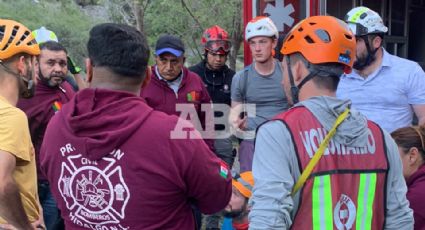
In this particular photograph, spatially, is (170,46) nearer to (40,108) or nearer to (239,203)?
(40,108)

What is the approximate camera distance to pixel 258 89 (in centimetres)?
497

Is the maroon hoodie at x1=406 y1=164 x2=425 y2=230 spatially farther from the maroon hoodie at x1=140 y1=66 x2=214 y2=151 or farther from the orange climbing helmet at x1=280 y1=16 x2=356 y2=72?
the maroon hoodie at x1=140 y1=66 x2=214 y2=151

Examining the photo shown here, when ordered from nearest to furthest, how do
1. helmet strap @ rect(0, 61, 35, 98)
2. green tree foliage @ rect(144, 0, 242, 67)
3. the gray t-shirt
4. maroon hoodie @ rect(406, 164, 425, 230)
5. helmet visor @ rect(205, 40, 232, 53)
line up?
maroon hoodie @ rect(406, 164, 425, 230) → helmet strap @ rect(0, 61, 35, 98) → the gray t-shirt → helmet visor @ rect(205, 40, 232, 53) → green tree foliage @ rect(144, 0, 242, 67)

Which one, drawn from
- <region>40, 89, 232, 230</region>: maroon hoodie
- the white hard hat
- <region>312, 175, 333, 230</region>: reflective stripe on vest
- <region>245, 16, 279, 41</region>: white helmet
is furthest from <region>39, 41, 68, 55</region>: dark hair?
<region>312, 175, 333, 230</region>: reflective stripe on vest

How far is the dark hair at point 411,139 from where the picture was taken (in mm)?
3035

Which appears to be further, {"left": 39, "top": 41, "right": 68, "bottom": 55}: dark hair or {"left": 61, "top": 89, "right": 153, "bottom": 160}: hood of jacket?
{"left": 39, "top": 41, "right": 68, "bottom": 55}: dark hair

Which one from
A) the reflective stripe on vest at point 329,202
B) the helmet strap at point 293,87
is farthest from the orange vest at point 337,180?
the helmet strap at point 293,87

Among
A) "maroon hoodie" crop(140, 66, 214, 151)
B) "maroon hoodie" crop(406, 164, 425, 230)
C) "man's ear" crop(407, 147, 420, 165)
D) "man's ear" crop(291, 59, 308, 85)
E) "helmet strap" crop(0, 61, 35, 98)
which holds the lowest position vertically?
"maroon hoodie" crop(406, 164, 425, 230)

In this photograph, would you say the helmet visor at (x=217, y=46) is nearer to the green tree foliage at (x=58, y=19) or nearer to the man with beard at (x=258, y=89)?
the man with beard at (x=258, y=89)

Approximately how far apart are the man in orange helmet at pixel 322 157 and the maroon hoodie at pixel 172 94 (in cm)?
255

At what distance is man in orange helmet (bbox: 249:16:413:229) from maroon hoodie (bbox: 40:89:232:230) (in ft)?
0.94

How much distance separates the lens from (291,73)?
218 centimetres

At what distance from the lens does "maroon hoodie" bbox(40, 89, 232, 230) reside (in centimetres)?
204

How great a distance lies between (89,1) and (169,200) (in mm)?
21926
